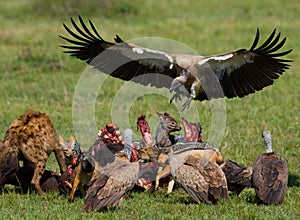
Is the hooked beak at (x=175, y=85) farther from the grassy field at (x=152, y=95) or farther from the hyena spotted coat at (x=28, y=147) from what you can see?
the hyena spotted coat at (x=28, y=147)

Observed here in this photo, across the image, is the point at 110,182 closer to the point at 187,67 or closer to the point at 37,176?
the point at 37,176

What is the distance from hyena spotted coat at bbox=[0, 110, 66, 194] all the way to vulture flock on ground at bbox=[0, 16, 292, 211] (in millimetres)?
62

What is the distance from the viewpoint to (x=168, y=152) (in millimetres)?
8016

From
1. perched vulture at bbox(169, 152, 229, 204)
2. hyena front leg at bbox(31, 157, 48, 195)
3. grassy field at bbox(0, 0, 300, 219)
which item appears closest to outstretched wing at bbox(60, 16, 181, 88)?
grassy field at bbox(0, 0, 300, 219)

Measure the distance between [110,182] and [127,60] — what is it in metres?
3.16

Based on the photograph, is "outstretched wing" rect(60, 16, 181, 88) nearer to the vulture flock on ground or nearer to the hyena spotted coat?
the vulture flock on ground

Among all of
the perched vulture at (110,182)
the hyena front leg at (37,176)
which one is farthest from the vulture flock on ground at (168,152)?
the hyena front leg at (37,176)

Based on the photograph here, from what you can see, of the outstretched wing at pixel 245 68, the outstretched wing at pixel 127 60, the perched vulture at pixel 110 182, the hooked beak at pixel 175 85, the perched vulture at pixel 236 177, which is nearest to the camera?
the perched vulture at pixel 110 182

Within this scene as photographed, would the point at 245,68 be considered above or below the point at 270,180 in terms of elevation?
above

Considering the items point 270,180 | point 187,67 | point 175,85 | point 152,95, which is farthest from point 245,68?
point 152,95

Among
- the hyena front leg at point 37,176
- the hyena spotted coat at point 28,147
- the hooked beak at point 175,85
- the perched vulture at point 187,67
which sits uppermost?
the perched vulture at point 187,67

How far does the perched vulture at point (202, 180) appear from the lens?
7191mm

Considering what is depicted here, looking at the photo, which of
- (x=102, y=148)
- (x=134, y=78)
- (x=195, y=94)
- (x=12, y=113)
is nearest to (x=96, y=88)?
(x=12, y=113)

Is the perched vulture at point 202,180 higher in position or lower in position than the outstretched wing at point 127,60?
lower
